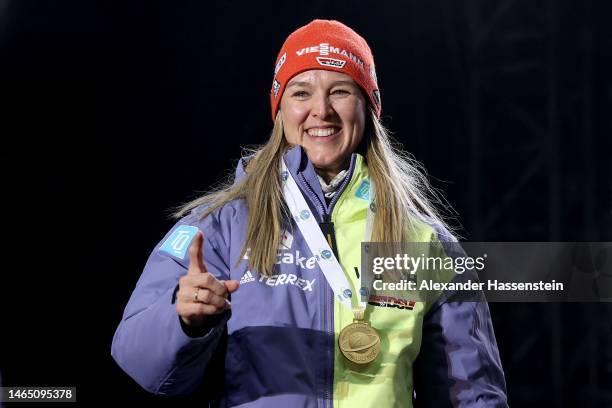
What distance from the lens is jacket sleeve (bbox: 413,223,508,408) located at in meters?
1.96

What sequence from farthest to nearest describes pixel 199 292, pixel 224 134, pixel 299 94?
pixel 224 134 < pixel 299 94 < pixel 199 292

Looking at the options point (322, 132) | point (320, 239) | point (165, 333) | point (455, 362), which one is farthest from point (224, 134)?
point (165, 333)

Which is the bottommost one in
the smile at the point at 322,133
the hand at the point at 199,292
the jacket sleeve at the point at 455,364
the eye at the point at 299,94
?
the jacket sleeve at the point at 455,364

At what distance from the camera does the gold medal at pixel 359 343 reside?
5.87 ft

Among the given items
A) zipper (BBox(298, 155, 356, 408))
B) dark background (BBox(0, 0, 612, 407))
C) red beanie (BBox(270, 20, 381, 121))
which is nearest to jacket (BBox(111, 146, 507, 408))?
zipper (BBox(298, 155, 356, 408))

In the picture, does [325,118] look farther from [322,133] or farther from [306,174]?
[306,174]

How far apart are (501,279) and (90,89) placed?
2.08 metres

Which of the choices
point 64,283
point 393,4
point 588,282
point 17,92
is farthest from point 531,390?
point 17,92

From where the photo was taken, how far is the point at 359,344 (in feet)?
5.88

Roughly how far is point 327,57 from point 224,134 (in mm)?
2175

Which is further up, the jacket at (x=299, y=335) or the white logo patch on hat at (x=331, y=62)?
the white logo patch on hat at (x=331, y=62)

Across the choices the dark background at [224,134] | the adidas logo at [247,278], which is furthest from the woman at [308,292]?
the dark background at [224,134]

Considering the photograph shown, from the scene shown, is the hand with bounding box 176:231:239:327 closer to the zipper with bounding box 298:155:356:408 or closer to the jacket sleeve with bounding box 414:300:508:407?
the zipper with bounding box 298:155:356:408

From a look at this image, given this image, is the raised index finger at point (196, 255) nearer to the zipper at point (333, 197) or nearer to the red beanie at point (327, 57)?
the zipper at point (333, 197)
